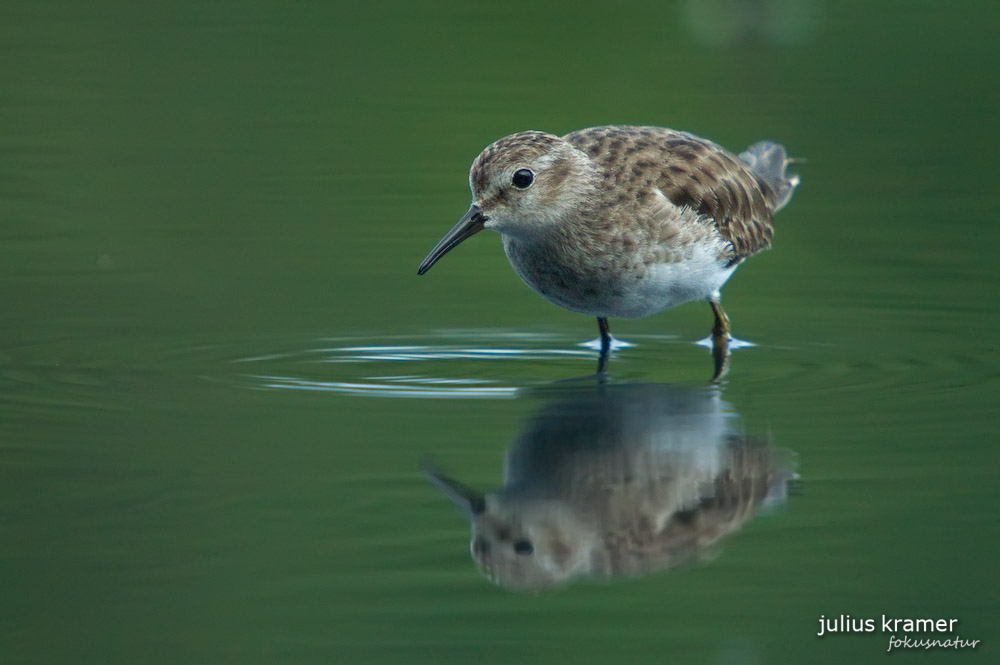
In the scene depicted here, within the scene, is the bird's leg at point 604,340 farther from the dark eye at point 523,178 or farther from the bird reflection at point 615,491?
the bird reflection at point 615,491

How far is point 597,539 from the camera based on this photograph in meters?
5.38

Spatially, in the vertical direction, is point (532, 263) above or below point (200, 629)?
above

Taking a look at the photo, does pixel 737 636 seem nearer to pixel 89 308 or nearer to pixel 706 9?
pixel 89 308

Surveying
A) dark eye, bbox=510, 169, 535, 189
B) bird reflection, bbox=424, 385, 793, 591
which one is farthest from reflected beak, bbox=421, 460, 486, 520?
dark eye, bbox=510, 169, 535, 189

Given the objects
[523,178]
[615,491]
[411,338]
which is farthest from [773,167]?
[615,491]

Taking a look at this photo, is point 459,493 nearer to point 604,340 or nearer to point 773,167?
point 604,340

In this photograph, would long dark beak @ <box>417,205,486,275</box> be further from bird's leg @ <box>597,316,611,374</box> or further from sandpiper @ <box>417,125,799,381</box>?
bird's leg @ <box>597,316,611,374</box>

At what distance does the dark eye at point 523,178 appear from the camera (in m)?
8.32

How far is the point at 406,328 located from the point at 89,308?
5.98 ft

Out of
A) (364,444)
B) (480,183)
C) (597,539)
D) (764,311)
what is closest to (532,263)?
(480,183)

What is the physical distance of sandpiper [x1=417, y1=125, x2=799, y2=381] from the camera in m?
8.33

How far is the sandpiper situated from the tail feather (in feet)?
5.10

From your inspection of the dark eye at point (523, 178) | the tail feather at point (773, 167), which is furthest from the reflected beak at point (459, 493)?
the tail feather at point (773, 167)

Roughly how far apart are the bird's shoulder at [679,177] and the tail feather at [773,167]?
2.67 feet
